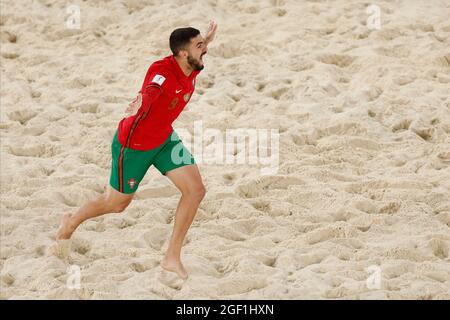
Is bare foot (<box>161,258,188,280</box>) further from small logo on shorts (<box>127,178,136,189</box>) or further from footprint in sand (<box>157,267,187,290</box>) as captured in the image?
small logo on shorts (<box>127,178,136,189</box>)

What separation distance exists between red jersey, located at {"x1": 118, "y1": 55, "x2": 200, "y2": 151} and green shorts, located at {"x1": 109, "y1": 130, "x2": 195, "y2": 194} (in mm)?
47

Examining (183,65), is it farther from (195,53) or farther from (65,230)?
(65,230)

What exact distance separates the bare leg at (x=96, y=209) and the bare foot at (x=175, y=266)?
1.51 ft

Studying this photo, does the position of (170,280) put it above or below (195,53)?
below

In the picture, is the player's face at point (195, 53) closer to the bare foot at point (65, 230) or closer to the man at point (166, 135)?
the man at point (166, 135)

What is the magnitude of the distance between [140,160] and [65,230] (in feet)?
2.69

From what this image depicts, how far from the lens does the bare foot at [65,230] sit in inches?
238

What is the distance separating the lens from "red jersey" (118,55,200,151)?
5.49 m

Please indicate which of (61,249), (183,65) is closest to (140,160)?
(183,65)

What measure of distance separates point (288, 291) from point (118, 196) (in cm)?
122

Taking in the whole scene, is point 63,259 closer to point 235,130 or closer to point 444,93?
point 235,130

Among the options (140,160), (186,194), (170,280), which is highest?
(140,160)

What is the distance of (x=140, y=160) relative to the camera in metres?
5.64

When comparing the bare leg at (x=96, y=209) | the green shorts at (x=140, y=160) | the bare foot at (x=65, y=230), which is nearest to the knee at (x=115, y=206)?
the bare leg at (x=96, y=209)
